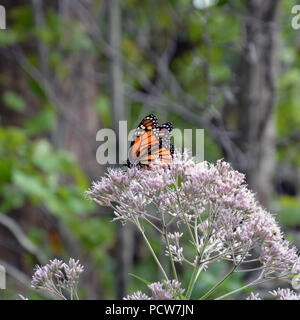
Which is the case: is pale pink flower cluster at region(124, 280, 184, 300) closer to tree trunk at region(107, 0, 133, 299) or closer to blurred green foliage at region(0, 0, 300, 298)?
blurred green foliage at region(0, 0, 300, 298)

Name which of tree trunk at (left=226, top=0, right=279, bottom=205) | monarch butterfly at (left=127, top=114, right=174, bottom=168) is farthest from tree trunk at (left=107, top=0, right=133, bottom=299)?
monarch butterfly at (left=127, top=114, right=174, bottom=168)

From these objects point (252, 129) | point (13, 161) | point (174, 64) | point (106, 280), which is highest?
point (174, 64)

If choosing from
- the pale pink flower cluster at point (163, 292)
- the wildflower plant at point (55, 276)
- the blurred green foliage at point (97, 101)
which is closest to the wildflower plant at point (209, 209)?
the pale pink flower cluster at point (163, 292)

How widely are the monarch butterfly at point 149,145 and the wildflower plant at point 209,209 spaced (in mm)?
122

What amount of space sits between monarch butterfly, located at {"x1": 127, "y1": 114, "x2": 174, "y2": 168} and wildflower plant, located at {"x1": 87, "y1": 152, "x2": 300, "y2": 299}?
0.40 feet

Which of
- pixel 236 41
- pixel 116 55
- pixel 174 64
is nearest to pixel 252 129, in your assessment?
pixel 236 41

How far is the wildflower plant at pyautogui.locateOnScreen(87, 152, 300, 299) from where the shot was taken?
1.33 m

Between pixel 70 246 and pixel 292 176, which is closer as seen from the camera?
pixel 70 246

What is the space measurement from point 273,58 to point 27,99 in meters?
3.21

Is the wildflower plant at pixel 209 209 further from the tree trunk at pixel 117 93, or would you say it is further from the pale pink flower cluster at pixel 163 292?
the tree trunk at pixel 117 93

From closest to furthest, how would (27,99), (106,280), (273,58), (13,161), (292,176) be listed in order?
(13,161), (273,58), (27,99), (106,280), (292,176)

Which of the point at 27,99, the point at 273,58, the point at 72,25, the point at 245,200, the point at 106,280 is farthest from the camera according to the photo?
the point at 106,280

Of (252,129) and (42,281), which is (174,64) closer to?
(252,129)

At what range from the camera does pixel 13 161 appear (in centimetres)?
312
